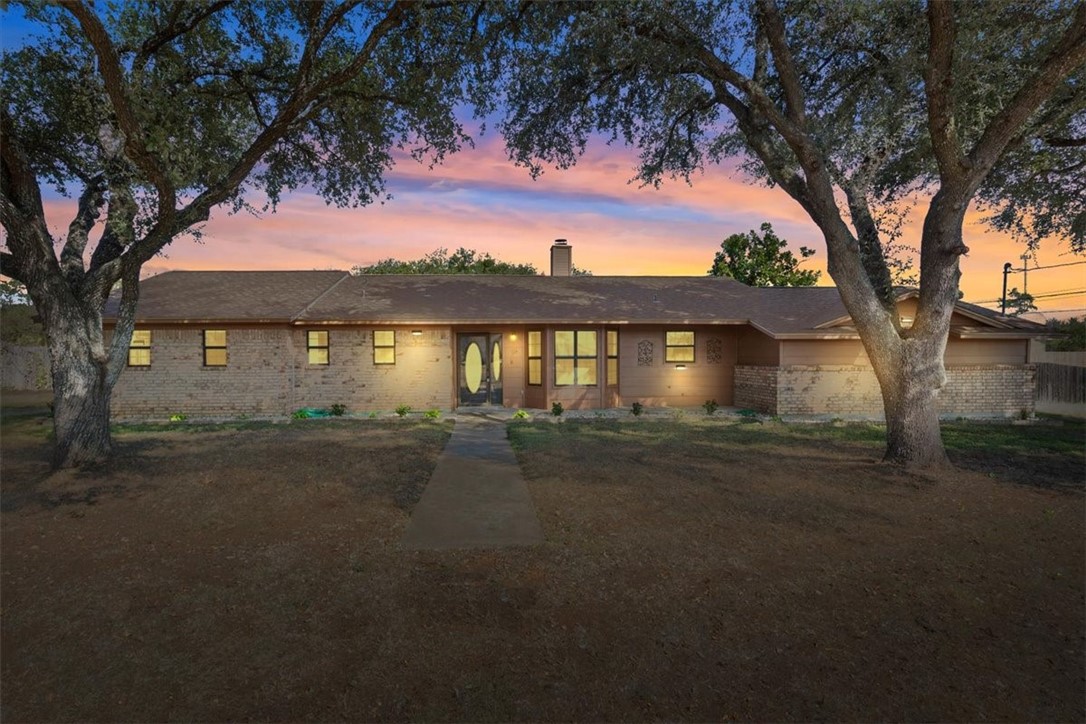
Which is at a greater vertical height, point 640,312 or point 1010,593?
point 640,312

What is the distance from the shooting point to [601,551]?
5.19 m

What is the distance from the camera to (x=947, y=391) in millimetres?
16250

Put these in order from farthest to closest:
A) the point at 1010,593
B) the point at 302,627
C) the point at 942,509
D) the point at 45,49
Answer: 1. the point at 45,49
2. the point at 942,509
3. the point at 1010,593
4. the point at 302,627

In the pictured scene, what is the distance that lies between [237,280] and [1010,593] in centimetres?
2140

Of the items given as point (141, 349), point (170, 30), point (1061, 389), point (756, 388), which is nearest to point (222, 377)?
point (141, 349)

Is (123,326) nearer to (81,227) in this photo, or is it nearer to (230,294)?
(81,227)

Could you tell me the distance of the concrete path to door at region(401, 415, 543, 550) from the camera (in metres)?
5.56

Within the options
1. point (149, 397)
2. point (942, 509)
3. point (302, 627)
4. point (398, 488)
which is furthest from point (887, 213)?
point (149, 397)

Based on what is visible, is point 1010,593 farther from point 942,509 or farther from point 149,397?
point 149,397

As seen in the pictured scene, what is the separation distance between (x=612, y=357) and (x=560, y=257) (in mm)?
6273

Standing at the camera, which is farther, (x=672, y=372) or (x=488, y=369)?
(x=672, y=372)

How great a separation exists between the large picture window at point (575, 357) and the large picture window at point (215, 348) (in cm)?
988

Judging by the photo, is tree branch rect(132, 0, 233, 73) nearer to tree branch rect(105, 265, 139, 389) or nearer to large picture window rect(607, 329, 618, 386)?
tree branch rect(105, 265, 139, 389)

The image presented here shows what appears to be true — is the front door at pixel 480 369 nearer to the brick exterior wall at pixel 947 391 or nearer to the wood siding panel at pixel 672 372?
the wood siding panel at pixel 672 372
